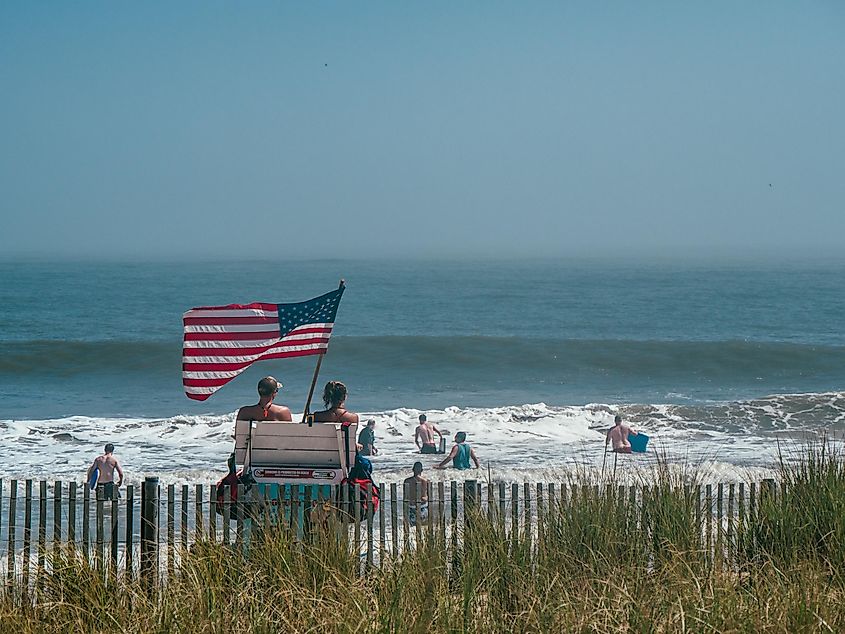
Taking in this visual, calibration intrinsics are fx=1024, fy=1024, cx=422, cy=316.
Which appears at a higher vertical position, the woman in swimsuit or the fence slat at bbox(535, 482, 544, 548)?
the woman in swimsuit

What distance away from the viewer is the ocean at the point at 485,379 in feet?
69.9

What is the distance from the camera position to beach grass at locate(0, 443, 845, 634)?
5.63 meters

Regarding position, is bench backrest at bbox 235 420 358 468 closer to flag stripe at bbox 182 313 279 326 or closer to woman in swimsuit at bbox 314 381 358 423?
woman in swimsuit at bbox 314 381 358 423

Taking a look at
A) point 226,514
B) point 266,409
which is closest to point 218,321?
point 266,409

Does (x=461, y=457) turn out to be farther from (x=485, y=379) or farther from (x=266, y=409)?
(x=485, y=379)

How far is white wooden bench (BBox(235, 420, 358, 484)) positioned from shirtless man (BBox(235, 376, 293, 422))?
2.19ft

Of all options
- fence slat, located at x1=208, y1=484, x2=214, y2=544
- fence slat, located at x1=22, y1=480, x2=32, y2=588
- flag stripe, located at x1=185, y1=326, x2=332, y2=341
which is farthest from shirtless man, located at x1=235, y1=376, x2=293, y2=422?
fence slat, located at x1=22, y1=480, x2=32, y2=588

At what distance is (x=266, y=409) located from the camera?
372 inches

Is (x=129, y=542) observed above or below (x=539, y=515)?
below

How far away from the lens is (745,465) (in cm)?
1845

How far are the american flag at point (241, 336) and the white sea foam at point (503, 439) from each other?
7767mm

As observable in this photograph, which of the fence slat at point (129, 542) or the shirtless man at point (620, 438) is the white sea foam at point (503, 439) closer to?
the shirtless man at point (620, 438)

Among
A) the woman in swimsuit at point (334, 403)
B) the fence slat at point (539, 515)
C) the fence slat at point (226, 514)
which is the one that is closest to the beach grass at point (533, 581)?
the fence slat at point (539, 515)

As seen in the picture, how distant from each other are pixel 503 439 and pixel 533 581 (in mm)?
17053
